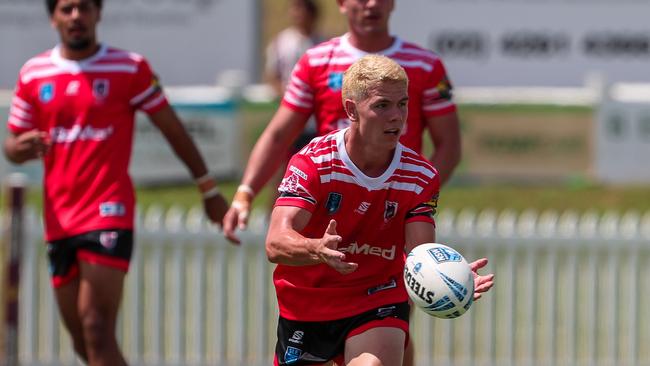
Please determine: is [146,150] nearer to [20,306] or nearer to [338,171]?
[20,306]

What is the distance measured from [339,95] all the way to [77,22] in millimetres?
1484

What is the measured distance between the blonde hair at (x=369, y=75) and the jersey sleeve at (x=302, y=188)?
33cm

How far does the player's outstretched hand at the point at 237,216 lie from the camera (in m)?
7.21

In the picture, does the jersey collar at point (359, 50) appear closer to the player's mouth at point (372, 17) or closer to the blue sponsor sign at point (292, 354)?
the player's mouth at point (372, 17)

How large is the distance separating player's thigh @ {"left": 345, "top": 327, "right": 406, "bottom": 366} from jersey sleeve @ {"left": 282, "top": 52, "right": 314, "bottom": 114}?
166 cm

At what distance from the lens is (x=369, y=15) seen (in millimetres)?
7012

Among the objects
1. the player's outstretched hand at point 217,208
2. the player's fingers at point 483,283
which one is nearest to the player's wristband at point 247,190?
the player's outstretched hand at point 217,208

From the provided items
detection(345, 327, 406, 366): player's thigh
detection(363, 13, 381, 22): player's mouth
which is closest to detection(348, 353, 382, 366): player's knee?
detection(345, 327, 406, 366): player's thigh

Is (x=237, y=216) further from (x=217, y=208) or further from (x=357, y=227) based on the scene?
(x=357, y=227)

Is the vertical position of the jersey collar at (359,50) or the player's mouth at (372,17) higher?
the player's mouth at (372,17)

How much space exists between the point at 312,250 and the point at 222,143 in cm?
1064

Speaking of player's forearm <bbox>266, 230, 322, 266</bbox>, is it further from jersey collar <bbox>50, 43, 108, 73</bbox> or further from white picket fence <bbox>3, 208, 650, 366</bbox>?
white picket fence <bbox>3, 208, 650, 366</bbox>

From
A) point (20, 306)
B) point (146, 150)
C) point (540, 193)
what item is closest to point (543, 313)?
point (20, 306)

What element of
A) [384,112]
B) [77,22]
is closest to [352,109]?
[384,112]
